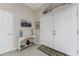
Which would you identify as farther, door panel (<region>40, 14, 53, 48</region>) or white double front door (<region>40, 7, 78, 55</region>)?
door panel (<region>40, 14, 53, 48</region>)

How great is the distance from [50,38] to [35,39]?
0.43 m

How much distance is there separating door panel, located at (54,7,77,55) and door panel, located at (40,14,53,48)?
147mm

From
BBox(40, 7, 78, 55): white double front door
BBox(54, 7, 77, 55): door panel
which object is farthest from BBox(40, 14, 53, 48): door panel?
→ BBox(54, 7, 77, 55): door panel

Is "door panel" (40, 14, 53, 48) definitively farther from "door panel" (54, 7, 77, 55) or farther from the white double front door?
"door panel" (54, 7, 77, 55)

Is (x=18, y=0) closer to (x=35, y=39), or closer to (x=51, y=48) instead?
(x=35, y=39)

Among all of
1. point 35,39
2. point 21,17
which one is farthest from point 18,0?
point 35,39

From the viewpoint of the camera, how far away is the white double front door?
1898 mm

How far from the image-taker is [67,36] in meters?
2.00

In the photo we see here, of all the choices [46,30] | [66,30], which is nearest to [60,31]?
[66,30]

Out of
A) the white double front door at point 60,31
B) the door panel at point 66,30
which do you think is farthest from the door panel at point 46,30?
the door panel at point 66,30

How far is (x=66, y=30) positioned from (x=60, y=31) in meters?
0.18

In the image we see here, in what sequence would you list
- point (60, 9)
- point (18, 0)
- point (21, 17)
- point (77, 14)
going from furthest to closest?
point (60, 9) < point (21, 17) < point (77, 14) < point (18, 0)

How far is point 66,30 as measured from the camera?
2014mm

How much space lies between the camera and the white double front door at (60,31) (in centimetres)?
190
